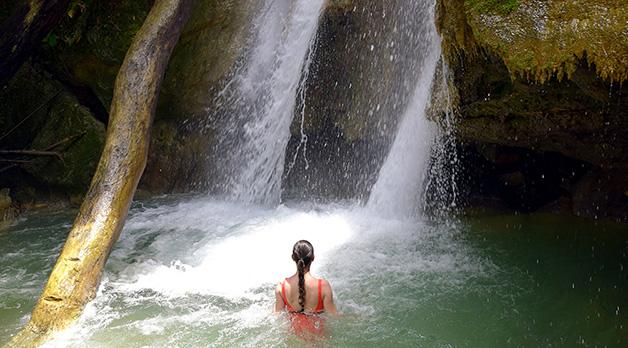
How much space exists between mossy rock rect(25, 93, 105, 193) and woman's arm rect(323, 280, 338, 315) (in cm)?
531

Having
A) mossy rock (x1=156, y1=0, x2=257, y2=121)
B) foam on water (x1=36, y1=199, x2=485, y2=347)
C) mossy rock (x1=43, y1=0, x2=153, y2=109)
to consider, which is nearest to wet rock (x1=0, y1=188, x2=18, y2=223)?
foam on water (x1=36, y1=199, x2=485, y2=347)

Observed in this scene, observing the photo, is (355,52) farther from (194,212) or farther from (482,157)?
(194,212)

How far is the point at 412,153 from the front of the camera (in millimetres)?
6695

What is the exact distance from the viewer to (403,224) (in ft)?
22.0

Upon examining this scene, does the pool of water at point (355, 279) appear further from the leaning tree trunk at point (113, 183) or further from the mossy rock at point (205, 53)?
the mossy rock at point (205, 53)

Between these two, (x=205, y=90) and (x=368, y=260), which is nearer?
(x=368, y=260)

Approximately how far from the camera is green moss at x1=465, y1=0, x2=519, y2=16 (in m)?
3.95

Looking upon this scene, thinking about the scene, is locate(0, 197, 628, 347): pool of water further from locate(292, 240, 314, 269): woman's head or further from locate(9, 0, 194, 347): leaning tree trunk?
locate(292, 240, 314, 269): woman's head

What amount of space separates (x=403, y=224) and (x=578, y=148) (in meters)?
2.10

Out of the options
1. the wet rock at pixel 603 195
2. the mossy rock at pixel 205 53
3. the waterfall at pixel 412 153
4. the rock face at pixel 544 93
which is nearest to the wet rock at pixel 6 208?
the mossy rock at pixel 205 53

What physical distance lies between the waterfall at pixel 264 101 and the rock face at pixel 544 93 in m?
2.69

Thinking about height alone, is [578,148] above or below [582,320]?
above

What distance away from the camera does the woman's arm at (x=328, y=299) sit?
430 centimetres

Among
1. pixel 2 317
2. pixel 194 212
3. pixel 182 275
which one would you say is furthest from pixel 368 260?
pixel 2 317
